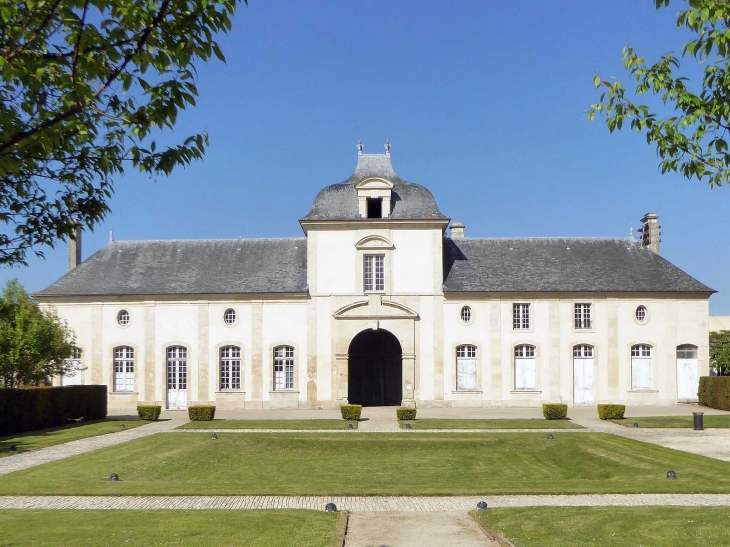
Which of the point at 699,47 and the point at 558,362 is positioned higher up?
the point at 699,47

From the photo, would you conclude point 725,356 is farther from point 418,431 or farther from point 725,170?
point 725,170

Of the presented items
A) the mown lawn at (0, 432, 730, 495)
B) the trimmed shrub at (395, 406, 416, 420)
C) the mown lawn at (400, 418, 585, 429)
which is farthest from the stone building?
the mown lawn at (0, 432, 730, 495)

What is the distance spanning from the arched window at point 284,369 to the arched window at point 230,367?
1581 mm

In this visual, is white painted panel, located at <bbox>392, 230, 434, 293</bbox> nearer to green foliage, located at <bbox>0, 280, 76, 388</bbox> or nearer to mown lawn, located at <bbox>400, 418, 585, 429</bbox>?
mown lawn, located at <bbox>400, 418, 585, 429</bbox>

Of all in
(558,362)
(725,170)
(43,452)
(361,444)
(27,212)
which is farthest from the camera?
(558,362)

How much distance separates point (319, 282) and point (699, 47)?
25701 millimetres

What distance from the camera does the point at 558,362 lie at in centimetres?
3088

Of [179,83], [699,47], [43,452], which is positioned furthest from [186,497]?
[699,47]

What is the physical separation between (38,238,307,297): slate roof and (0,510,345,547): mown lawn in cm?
2051

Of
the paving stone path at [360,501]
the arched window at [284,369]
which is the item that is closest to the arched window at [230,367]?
the arched window at [284,369]

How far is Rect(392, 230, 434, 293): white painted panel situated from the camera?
31078 millimetres

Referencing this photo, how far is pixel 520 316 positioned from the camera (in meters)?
31.2

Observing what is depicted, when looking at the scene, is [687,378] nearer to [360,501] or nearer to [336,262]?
[336,262]

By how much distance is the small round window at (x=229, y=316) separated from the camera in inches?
1239
